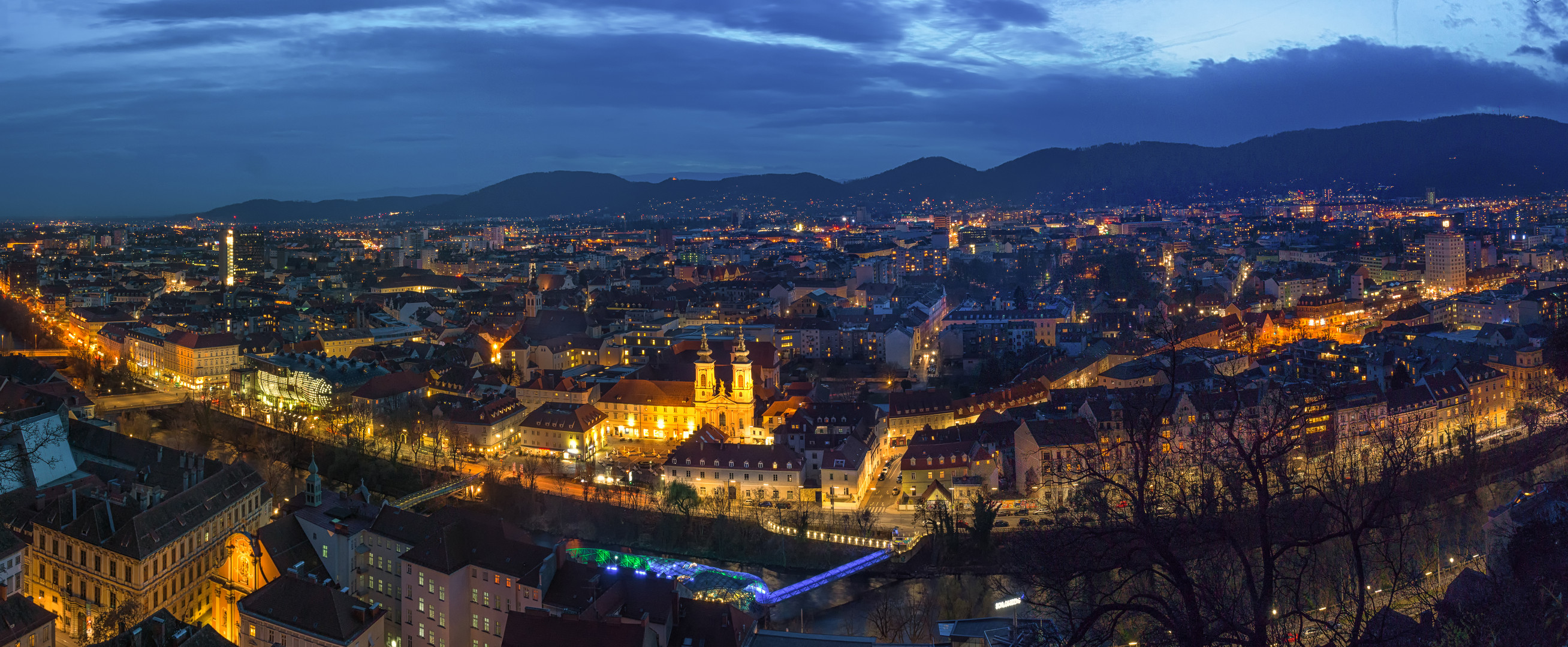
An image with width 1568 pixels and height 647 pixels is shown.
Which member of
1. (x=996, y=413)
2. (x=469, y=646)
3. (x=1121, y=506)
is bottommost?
(x=469, y=646)

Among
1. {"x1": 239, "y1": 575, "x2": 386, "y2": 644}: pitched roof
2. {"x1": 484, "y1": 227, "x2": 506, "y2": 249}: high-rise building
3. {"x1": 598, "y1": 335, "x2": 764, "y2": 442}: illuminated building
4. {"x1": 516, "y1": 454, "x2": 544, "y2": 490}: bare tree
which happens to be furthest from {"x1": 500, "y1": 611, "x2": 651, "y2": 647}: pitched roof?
{"x1": 484, "y1": 227, "x2": 506, "y2": 249}: high-rise building

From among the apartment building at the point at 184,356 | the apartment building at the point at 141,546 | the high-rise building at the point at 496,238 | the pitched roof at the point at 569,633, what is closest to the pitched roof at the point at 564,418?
the apartment building at the point at 141,546

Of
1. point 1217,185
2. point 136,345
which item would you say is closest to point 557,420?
point 136,345

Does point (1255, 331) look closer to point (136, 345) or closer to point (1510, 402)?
point (1510, 402)

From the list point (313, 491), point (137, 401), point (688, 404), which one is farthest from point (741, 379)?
point (137, 401)

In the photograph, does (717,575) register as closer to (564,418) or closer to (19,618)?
(564,418)

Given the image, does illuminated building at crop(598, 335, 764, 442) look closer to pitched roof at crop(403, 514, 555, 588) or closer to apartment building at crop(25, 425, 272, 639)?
apartment building at crop(25, 425, 272, 639)
